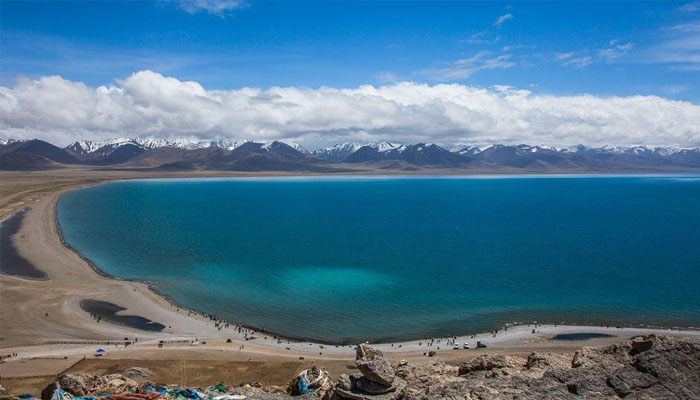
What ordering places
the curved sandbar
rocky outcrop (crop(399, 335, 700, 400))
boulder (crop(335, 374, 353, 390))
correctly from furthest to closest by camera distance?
the curved sandbar
boulder (crop(335, 374, 353, 390))
rocky outcrop (crop(399, 335, 700, 400))

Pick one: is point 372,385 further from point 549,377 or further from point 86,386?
point 86,386

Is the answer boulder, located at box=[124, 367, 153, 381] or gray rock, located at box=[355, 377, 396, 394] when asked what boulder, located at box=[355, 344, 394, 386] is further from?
boulder, located at box=[124, 367, 153, 381]

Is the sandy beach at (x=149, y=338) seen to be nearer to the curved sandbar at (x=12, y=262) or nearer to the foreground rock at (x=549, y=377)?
the curved sandbar at (x=12, y=262)

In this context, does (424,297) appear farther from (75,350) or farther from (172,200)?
(172,200)

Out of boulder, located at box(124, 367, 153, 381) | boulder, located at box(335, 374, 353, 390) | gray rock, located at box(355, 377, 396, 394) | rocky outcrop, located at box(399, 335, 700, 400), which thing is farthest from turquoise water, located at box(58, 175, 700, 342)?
rocky outcrop, located at box(399, 335, 700, 400)

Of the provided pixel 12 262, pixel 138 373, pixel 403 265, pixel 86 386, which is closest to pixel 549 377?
pixel 86 386

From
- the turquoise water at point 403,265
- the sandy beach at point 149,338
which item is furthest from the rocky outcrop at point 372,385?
the turquoise water at point 403,265

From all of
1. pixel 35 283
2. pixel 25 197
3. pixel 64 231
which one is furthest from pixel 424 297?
pixel 25 197
